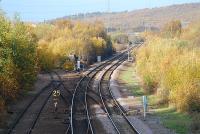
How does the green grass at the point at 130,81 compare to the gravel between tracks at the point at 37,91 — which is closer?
the gravel between tracks at the point at 37,91

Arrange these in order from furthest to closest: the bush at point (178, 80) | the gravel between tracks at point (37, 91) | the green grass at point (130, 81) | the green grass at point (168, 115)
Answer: the green grass at point (130, 81), the bush at point (178, 80), the gravel between tracks at point (37, 91), the green grass at point (168, 115)

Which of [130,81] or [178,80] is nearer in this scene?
[178,80]

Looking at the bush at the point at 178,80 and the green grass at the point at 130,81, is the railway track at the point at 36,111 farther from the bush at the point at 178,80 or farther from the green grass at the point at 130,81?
the bush at the point at 178,80

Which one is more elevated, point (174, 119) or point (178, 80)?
point (178, 80)

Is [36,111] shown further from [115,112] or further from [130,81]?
[130,81]

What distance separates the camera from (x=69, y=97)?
3766 cm

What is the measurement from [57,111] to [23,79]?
7.12 meters

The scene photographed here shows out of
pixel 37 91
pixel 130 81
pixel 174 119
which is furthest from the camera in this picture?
pixel 130 81

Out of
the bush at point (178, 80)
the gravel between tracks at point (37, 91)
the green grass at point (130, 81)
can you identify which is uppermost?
the bush at point (178, 80)

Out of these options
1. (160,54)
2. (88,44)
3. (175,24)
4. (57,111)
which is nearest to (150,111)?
(57,111)

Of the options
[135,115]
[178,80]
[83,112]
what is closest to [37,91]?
[83,112]

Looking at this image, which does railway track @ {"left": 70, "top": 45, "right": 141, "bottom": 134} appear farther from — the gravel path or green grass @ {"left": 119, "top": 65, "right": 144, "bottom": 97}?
green grass @ {"left": 119, "top": 65, "right": 144, "bottom": 97}

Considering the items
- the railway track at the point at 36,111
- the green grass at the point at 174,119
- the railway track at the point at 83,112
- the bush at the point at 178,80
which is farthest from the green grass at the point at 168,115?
the railway track at the point at 36,111

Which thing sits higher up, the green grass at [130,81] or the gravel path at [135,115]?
the gravel path at [135,115]
